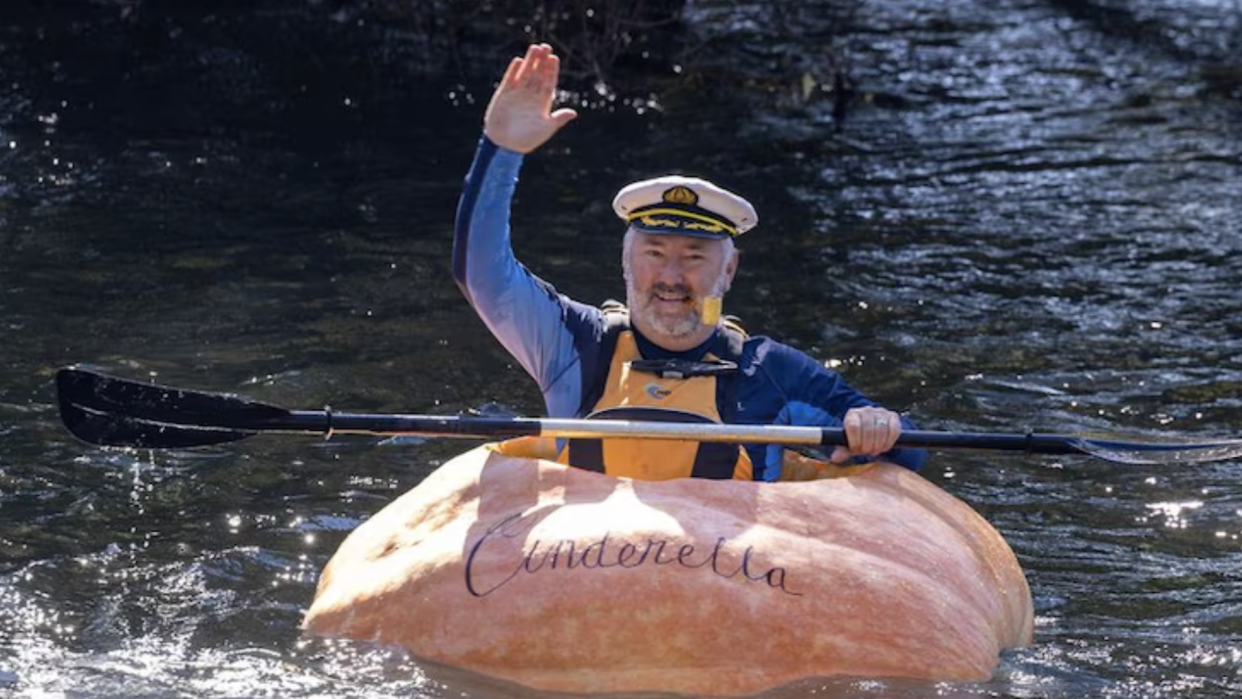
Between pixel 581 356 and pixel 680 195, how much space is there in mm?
514

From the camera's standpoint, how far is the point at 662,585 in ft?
14.3

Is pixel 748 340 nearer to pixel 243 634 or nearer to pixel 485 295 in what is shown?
pixel 485 295

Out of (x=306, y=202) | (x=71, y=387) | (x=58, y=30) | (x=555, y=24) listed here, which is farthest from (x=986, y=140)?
(x=71, y=387)

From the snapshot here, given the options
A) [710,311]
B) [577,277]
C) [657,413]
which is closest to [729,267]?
[710,311]

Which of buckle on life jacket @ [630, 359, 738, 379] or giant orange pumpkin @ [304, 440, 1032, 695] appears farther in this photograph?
buckle on life jacket @ [630, 359, 738, 379]

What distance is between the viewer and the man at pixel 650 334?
5.14 meters

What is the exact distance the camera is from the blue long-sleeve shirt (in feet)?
17.4

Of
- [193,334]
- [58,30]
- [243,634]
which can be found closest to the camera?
[243,634]

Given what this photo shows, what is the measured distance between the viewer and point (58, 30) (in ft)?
45.4

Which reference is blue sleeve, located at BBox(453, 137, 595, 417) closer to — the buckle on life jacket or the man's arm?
the man's arm

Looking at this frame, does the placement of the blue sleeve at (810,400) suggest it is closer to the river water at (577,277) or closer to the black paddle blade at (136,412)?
the river water at (577,277)

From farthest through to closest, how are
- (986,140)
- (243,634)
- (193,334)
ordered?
(986,140)
(193,334)
(243,634)

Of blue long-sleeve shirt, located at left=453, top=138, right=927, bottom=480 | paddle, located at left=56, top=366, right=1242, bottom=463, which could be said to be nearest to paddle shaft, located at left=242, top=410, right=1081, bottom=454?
paddle, located at left=56, top=366, right=1242, bottom=463

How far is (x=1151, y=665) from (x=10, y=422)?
3793 mm
